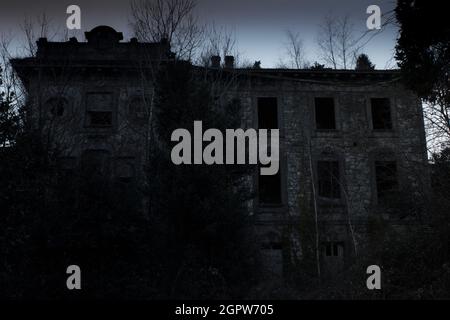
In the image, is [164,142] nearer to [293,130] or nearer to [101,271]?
[101,271]

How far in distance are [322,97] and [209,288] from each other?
39.6ft

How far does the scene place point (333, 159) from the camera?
19938 millimetres

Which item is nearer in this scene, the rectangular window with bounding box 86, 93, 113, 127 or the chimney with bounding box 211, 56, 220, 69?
the chimney with bounding box 211, 56, 220, 69

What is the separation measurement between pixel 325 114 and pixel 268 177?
3.96 m

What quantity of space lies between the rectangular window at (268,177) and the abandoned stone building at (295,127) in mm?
43

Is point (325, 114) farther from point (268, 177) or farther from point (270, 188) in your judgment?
point (270, 188)

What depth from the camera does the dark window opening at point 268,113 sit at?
20.2 m

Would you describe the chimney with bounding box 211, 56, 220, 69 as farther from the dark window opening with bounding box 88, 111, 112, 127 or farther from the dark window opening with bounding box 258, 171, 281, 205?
the dark window opening with bounding box 88, 111, 112, 127

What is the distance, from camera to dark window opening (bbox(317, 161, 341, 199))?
19.6 meters

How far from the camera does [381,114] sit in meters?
20.7

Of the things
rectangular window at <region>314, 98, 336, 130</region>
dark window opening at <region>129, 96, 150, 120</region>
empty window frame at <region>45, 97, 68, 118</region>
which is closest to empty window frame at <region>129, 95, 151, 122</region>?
dark window opening at <region>129, 96, 150, 120</region>

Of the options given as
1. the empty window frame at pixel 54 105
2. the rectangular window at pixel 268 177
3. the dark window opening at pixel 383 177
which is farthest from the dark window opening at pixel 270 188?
the empty window frame at pixel 54 105

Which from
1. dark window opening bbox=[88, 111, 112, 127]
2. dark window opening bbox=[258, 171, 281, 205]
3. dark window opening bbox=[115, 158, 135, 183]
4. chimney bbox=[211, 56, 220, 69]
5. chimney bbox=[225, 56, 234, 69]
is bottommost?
dark window opening bbox=[258, 171, 281, 205]

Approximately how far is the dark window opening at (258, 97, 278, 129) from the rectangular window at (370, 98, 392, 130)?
4.41 m
